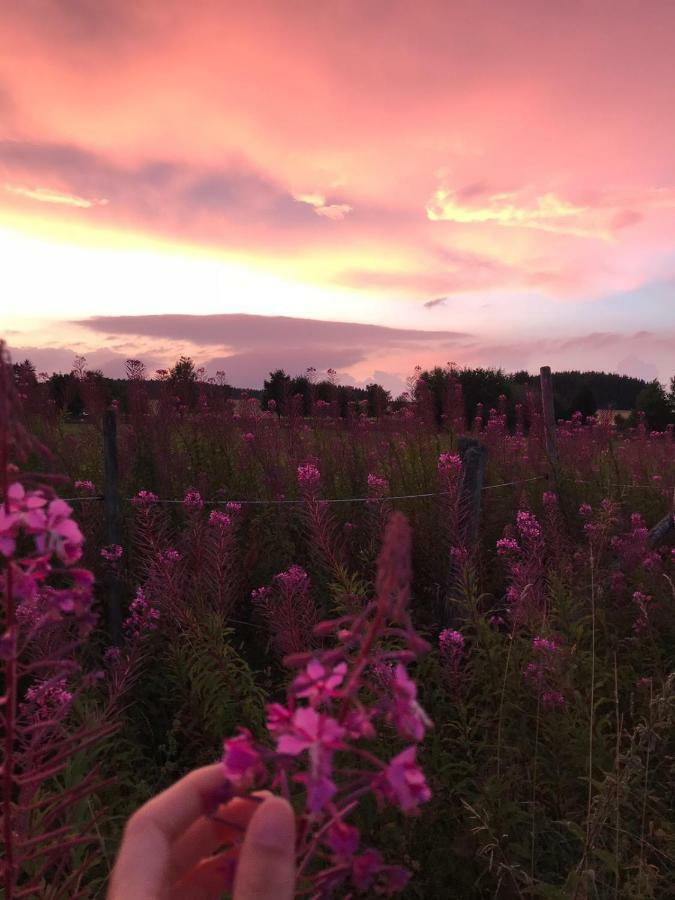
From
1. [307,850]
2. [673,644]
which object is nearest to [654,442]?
[673,644]

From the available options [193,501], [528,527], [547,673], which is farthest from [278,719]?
[193,501]

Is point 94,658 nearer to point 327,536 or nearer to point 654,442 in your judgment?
point 327,536

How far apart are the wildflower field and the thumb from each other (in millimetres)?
33

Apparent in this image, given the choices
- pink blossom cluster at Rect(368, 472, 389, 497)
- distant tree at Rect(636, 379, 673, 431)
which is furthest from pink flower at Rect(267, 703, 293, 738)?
distant tree at Rect(636, 379, 673, 431)

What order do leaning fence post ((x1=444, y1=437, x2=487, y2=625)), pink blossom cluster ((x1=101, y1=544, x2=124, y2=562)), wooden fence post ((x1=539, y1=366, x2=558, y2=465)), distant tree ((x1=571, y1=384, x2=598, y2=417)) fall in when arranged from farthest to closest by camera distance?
distant tree ((x1=571, y1=384, x2=598, y2=417)), wooden fence post ((x1=539, y1=366, x2=558, y2=465)), leaning fence post ((x1=444, y1=437, x2=487, y2=625)), pink blossom cluster ((x1=101, y1=544, x2=124, y2=562))

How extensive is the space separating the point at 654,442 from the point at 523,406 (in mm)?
2518

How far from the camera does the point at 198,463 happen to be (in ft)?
20.7

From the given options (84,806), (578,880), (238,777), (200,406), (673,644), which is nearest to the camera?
(238,777)

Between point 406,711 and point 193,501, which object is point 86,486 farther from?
point 406,711

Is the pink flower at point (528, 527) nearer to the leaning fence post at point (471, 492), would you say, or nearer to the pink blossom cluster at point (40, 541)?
the leaning fence post at point (471, 492)

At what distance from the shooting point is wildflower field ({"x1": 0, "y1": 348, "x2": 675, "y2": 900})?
64cm

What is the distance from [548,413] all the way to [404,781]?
27.4 feet

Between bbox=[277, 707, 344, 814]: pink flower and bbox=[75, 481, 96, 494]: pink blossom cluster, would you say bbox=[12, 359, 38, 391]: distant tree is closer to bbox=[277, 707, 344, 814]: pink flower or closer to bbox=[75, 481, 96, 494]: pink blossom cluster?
bbox=[75, 481, 96, 494]: pink blossom cluster

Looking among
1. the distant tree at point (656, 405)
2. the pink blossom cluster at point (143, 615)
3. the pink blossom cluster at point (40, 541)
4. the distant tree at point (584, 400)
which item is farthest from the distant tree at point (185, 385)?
the distant tree at point (584, 400)
